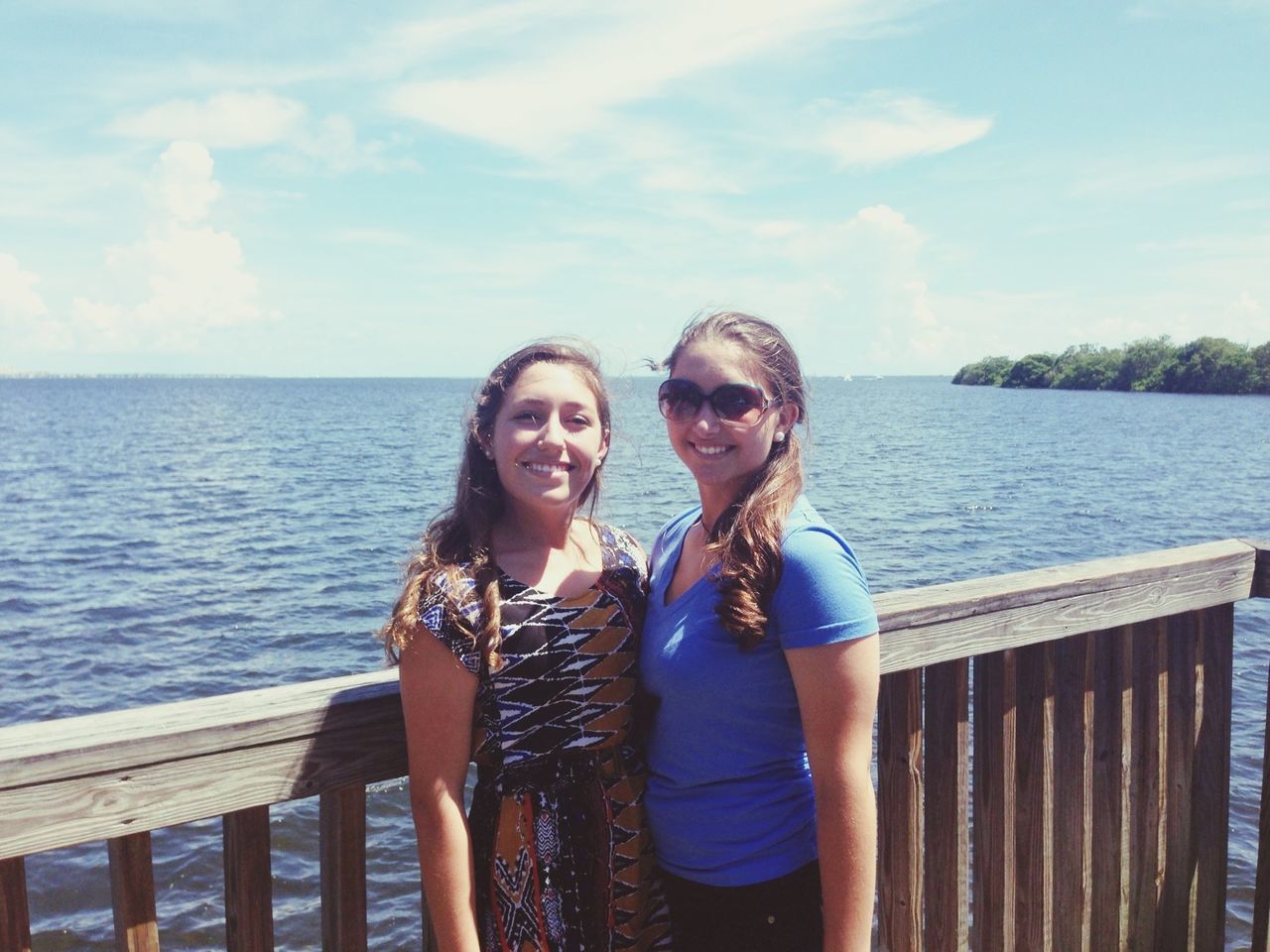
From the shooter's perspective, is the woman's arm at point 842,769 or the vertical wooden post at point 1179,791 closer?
the woman's arm at point 842,769

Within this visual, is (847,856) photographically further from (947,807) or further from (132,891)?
(132,891)

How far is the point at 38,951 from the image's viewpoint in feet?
25.5

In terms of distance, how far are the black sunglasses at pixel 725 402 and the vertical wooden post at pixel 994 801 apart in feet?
3.48

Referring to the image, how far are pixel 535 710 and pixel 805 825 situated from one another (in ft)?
2.14

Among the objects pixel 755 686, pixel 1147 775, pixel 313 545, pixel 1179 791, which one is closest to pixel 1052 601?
pixel 1147 775

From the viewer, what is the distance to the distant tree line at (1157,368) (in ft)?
338

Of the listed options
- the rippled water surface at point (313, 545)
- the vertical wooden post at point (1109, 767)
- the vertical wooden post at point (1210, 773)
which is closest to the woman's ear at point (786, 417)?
the rippled water surface at point (313, 545)

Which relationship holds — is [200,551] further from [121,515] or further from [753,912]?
[753,912]

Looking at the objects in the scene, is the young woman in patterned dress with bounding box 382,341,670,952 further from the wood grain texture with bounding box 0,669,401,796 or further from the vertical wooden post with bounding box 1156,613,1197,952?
the vertical wooden post with bounding box 1156,613,1197,952

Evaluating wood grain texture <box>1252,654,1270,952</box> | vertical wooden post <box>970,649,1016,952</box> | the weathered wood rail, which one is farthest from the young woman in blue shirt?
wood grain texture <box>1252,654,1270,952</box>

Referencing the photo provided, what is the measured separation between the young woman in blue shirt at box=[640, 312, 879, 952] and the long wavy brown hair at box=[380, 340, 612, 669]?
0.31 metres

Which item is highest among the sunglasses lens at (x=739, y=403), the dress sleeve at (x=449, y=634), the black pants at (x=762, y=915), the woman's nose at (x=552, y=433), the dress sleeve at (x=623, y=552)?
the sunglasses lens at (x=739, y=403)

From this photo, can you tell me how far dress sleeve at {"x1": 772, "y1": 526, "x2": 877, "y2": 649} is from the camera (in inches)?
77.5

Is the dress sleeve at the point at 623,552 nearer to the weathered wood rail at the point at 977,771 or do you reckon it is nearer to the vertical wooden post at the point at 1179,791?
the weathered wood rail at the point at 977,771
